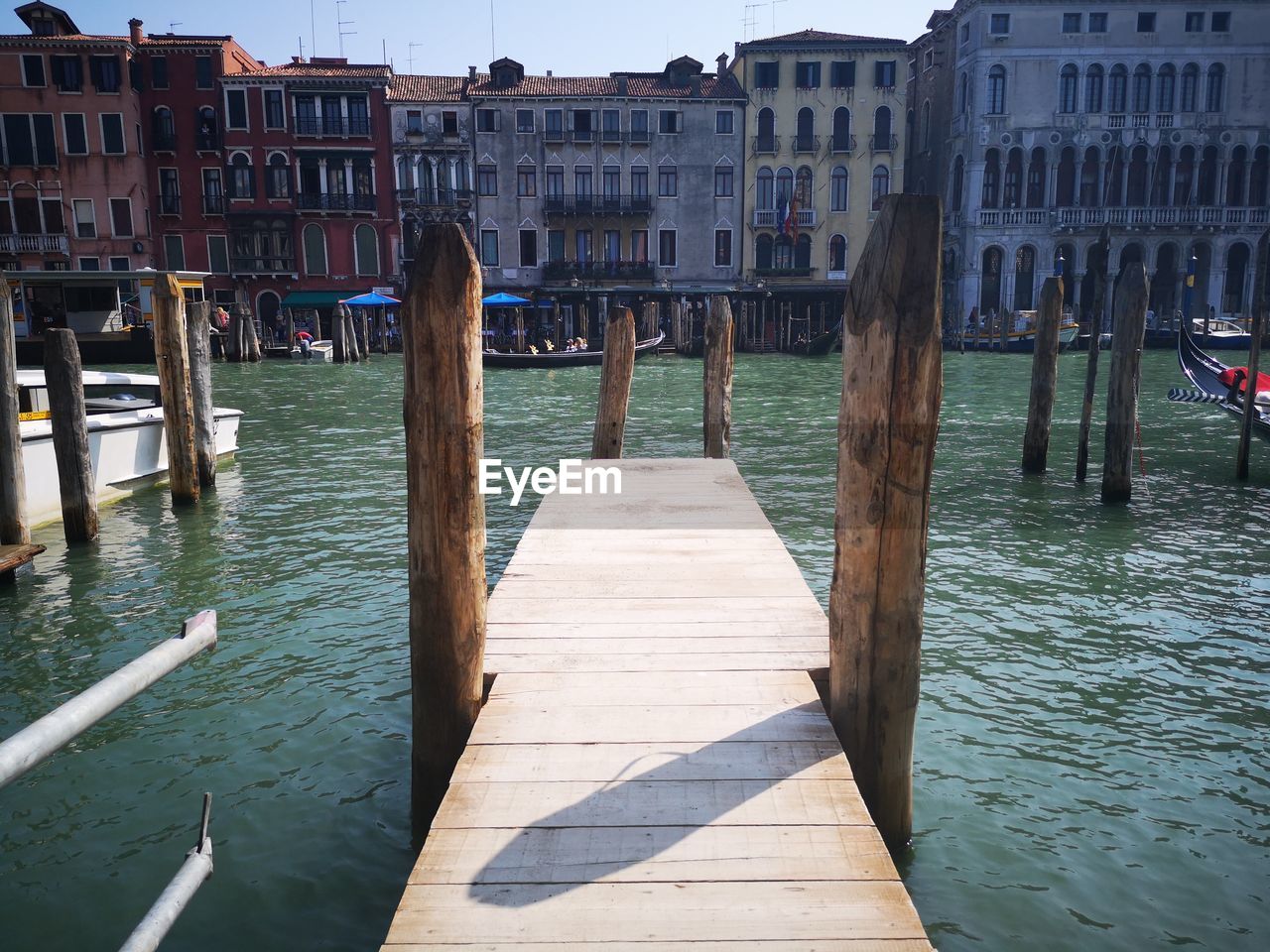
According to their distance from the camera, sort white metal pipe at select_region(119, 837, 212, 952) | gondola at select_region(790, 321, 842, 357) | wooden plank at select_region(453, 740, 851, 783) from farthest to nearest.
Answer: gondola at select_region(790, 321, 842, 357) → wooden plank at select_region(453, 740, 851, 783) → white metal pipe at select_region(119, 837, 212, 952)

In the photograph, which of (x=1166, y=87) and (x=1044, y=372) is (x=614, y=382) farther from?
(x=1166, y=87)

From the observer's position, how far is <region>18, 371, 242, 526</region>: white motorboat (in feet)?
29.2

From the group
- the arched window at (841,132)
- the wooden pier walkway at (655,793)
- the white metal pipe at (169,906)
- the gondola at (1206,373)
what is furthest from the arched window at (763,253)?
the white metal pipe at (169,906)

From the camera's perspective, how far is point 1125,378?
31.2 ft

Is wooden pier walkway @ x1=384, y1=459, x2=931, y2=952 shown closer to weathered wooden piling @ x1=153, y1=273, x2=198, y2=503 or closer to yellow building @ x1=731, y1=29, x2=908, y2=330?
weathered wooden piling @ x1=153, y1=273, x2=198, y2=503

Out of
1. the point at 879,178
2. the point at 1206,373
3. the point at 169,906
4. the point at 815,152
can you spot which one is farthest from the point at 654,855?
the point at 879,178

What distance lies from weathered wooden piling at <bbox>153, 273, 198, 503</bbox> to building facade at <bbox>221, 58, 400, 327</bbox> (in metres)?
29.1

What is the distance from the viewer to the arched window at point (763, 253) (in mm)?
39250

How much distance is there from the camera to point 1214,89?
37625mm

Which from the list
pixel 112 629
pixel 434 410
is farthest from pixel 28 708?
pixel 434 410

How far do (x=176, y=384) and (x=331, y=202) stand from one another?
30.2 metres

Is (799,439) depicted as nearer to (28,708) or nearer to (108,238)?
(28,708)

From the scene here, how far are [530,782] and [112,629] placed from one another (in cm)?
435

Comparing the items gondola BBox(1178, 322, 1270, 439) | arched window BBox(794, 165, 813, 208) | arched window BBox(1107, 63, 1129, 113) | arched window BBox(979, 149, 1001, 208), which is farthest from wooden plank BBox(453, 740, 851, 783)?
arched window BBox(1107, 63, 1129, 113)
